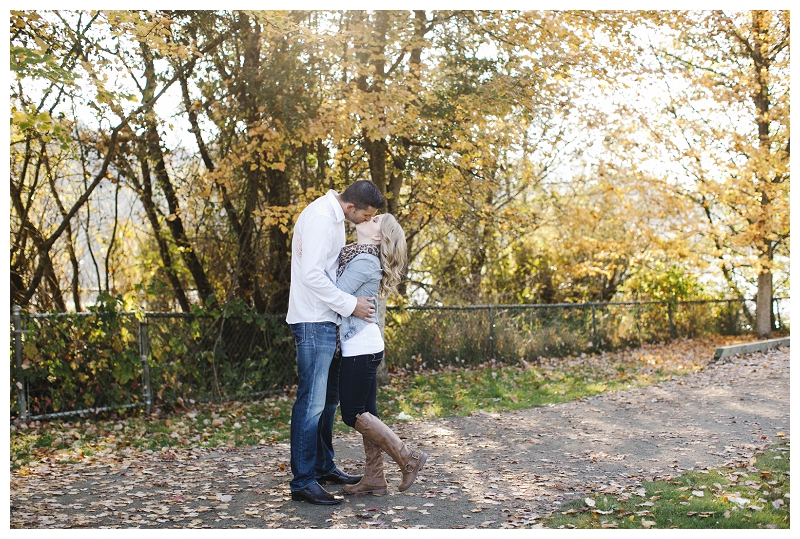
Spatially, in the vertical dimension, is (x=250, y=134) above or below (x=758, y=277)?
above

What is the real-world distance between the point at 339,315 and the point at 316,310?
15cm

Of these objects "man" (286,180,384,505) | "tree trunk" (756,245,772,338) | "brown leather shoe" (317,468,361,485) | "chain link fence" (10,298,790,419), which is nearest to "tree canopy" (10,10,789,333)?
"chain link fence" (10,298,790,419)

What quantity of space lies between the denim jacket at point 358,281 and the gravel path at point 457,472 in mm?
1062

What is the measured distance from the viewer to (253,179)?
960 cm

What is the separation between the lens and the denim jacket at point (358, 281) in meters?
4.52

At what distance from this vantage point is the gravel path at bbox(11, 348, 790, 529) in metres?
4.33

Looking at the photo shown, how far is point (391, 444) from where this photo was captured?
461 cm

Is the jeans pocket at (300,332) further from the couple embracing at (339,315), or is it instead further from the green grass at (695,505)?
the green grass at (695,505)

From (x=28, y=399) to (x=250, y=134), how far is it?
12.0 feet

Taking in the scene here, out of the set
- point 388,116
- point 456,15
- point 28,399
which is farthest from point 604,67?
point 28,399

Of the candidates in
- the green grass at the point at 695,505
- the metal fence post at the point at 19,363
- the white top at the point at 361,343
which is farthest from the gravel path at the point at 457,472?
the metal fence post at the point at 19,363

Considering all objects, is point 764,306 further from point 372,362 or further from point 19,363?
point 19,363

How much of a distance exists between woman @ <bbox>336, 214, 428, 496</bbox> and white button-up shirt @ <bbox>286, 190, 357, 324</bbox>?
11 centimetres
